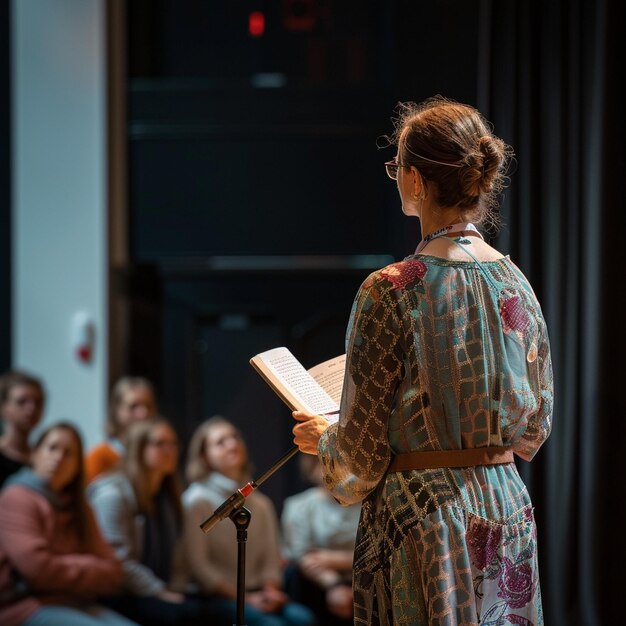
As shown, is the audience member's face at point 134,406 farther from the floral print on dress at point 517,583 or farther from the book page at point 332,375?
the floral print on dress at point 517,583

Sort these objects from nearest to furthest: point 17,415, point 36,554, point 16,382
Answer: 1. point 36,554
2. point 17,415
3. point 16,382

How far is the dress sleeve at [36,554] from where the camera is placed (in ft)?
12.8

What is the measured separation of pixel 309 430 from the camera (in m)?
1.74

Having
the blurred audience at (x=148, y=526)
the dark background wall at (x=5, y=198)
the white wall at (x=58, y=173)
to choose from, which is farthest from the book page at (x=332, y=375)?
the dark background wall at (x=5, y=198)

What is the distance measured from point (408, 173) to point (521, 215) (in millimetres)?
1952

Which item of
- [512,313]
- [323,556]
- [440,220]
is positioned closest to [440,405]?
[512,313]

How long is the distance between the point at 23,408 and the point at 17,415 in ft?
0.17

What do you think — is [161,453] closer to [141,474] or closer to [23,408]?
[141,474]

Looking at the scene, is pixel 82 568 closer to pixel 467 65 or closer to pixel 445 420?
pixel 467 65

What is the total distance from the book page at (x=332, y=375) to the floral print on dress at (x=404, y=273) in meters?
0.31

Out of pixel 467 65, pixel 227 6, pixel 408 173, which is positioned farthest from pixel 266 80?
pixel 408 173

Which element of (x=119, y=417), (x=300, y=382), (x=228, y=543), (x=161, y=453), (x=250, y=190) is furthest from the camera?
(x=250, y=190)

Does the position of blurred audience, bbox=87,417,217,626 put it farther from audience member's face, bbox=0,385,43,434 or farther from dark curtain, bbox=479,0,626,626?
dark curtain, bbox=479,0,626,626

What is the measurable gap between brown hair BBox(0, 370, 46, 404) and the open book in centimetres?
294
